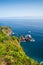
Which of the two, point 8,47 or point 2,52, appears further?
point 8,47

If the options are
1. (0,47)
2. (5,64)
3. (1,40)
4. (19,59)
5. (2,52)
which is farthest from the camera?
(1,40)

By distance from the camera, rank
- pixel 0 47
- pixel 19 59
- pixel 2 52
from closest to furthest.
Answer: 1. pixel 19 59
2. pixel 2 52
3. pixel 0 47

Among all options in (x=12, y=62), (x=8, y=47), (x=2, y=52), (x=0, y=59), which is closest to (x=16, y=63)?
(x=12, y=62)

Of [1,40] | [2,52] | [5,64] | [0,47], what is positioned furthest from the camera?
[1,40]

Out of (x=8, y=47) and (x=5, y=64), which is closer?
(x=5, y=64)

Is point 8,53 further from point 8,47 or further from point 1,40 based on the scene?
point 1,40

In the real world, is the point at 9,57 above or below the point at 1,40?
above

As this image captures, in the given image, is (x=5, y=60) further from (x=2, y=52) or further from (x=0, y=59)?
(x=2, y=52)

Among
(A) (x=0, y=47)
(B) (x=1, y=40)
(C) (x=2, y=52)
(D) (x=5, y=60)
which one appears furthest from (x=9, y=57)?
(B) (x=1, y=40)

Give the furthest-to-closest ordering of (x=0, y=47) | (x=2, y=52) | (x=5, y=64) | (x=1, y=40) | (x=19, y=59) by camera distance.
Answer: (x=1, y=40) < (x=0, y=47) < (x=2, y=52) < (x=19, y=59) < (x=5, y=64)
